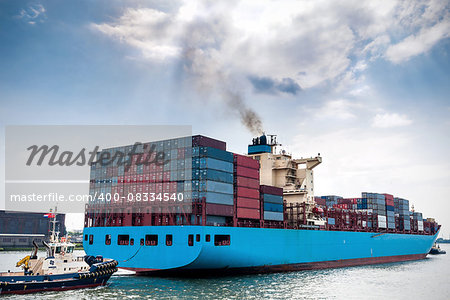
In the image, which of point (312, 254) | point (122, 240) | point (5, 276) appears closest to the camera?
point (5, 276)

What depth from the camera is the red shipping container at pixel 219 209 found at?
3922 centimetres

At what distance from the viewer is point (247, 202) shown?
144 ft

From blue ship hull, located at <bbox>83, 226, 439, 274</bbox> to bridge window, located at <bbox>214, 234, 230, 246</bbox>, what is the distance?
0.99ft

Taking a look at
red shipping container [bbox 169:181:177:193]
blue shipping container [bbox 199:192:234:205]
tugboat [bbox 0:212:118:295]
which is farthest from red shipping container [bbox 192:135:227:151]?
tugboat [bbox 0:212:118:295]

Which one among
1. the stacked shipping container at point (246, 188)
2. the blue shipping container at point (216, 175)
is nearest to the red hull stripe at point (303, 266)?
the stacked shipping container at point (246, 188)

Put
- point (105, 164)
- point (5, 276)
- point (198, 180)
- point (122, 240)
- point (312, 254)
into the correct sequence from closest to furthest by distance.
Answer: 1. point (5, 276)
2. point (198, 180)
3. point (122, 240)
4. point (105, 164)
5. point (312, 254)

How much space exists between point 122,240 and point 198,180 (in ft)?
36.9

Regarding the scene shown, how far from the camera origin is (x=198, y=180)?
39469mm

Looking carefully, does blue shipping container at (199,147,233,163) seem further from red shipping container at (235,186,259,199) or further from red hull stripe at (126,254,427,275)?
red hull stripe at (126,254,427,275)

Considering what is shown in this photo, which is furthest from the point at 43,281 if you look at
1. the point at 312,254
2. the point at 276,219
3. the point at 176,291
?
the point at 312,254

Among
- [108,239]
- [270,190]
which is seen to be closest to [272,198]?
[270,190]

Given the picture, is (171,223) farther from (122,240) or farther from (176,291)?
(176,291)

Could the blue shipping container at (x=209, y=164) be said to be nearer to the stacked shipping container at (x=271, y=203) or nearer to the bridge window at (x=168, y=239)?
the bridge window at (x=168, y=239)

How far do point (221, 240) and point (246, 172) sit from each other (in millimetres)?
8647
